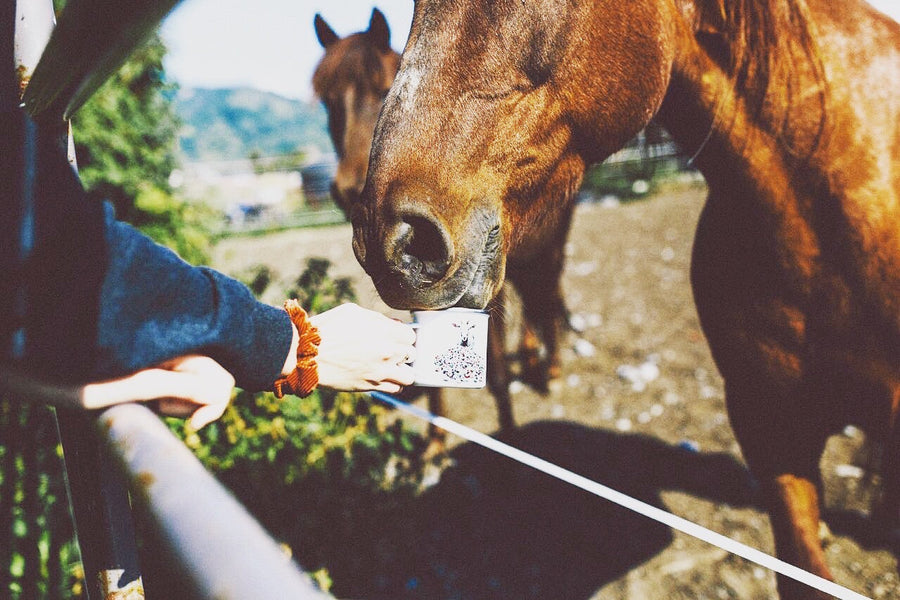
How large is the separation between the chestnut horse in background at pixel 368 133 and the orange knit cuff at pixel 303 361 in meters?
2.87

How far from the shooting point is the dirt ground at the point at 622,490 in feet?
9.07

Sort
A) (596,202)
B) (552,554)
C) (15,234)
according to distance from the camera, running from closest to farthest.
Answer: (15,234) < (552,554) < (596,202)

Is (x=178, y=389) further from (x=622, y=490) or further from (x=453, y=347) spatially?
(x=622, y=490)

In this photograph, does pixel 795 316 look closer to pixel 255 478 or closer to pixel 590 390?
pixel 255 478

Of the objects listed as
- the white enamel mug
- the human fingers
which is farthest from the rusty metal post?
the white enamel mug

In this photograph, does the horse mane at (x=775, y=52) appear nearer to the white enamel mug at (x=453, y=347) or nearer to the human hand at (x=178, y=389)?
the white enamel mug at (x=453, y=347)

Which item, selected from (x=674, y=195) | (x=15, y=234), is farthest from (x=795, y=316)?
(x=674, y=195)

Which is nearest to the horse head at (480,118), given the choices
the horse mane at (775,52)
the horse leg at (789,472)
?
the horse mane at (775,52)

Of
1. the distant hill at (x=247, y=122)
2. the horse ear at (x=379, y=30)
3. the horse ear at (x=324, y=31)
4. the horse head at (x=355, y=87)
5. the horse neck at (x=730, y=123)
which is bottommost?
the horse neck at (x=730, y=123)

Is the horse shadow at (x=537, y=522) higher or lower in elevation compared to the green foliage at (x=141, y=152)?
lower

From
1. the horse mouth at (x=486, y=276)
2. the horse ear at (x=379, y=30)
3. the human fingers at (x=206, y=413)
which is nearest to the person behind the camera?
the human fingers at (x=206, y=413)

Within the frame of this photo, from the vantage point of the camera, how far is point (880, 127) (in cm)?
176

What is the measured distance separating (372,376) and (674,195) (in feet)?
41.8

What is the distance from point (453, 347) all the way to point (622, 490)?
105 inches
